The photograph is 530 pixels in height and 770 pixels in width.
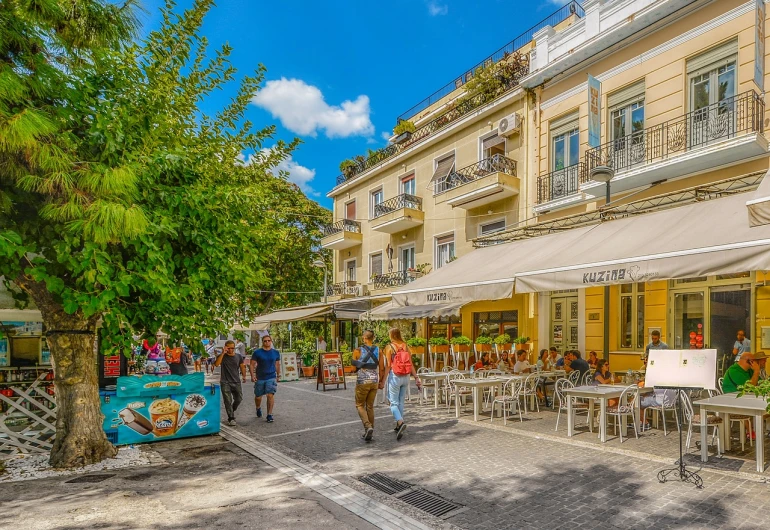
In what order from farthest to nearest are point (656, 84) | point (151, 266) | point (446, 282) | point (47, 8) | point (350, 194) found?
point (350, 194)
point (656, 84)
point (446, 282)
point (151, 266)
point (47, 8)

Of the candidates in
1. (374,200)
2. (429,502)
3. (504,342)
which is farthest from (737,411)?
(374,200)

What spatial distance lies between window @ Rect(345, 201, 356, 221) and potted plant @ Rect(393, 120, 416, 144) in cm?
457

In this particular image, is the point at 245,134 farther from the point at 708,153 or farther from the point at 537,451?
the point at 708,153

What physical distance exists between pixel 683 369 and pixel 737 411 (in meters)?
1.11

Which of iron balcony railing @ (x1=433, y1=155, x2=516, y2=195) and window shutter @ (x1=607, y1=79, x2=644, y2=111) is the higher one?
window shutter @ (x1=607, y1=79, x2=644, y2=111)

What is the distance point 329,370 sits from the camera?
1667 centimetres

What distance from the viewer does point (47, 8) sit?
570 cm

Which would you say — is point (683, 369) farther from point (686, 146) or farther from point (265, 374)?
point (265, 374)

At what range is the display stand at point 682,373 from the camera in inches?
220

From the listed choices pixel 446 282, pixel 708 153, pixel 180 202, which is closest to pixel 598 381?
pixel 446 282

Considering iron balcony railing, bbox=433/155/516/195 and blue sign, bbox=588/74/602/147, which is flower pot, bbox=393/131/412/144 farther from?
blue sign, bbox=588/74/602/147

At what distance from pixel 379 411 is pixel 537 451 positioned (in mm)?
4750

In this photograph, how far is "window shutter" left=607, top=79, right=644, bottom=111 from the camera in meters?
13.2

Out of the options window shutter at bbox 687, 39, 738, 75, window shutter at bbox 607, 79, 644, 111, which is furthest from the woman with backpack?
window shutter at bbox 687, 39, 738, 75
